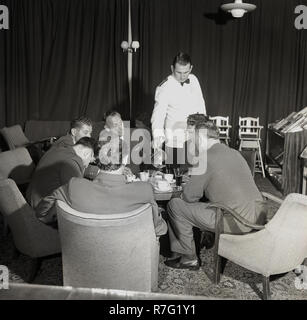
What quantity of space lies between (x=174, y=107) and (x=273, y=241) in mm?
1902

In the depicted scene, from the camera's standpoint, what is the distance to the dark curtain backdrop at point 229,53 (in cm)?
775

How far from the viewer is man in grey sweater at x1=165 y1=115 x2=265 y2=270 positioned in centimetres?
303

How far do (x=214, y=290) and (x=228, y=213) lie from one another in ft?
1.82

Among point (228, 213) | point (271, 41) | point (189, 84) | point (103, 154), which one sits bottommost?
point (228, 213)

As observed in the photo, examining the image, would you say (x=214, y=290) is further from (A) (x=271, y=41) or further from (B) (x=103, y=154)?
(A) (x=271, y=41)

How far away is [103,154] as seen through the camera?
2.35m

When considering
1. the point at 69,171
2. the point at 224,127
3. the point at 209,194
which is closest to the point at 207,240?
the point at 209,194

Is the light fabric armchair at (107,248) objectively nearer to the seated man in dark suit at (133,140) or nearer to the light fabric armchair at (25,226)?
the light fabric armchair at (25,226)

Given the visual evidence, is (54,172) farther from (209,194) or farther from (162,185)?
(209,194)

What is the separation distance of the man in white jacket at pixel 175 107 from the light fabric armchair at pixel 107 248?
165 centimetres

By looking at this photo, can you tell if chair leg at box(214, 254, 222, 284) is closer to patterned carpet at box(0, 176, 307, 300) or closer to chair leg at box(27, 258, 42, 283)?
patterned carpet at box(0, 176, 307, 300)
